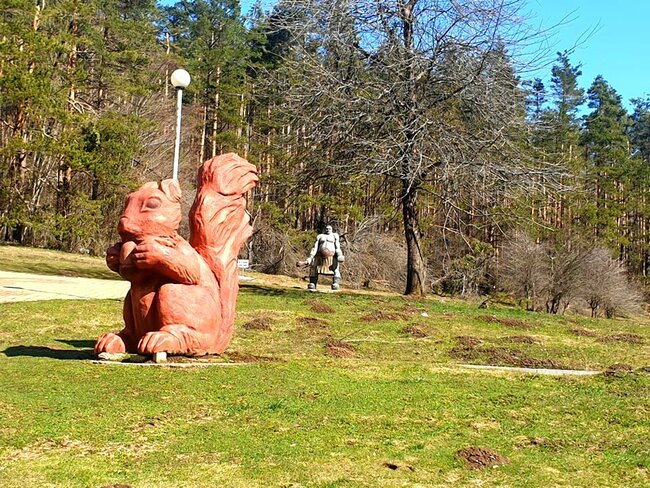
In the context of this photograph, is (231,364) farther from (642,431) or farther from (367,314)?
(367,314)

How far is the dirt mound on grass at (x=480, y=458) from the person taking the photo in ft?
14.2

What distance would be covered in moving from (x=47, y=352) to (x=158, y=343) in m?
2.06

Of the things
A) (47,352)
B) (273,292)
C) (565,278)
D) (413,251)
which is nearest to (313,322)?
(47,352)

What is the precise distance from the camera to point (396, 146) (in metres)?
15.1

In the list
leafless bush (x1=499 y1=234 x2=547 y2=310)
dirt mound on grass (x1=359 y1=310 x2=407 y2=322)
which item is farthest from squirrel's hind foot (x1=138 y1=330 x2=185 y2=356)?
leafless bush (x1=499 y1=234 x2=547 y2=310)

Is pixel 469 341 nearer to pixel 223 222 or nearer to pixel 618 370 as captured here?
pixel 618 370

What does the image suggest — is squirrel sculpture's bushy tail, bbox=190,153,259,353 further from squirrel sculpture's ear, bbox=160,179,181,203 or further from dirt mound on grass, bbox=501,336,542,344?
dirt mound on grass, bbox=501,336,542,344

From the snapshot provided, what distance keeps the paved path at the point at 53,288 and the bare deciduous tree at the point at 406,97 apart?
5.68 m

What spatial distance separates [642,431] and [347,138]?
11.6 metres

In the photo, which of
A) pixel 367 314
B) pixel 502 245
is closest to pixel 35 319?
pixel 367 314

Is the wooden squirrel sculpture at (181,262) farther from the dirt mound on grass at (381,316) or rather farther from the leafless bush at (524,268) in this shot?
the leafless bush at (524,268)

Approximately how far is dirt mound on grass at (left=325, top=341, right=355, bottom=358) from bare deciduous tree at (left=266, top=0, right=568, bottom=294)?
5.88m

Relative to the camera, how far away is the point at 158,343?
6.72 metres

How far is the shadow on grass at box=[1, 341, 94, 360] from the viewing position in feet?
25.0
